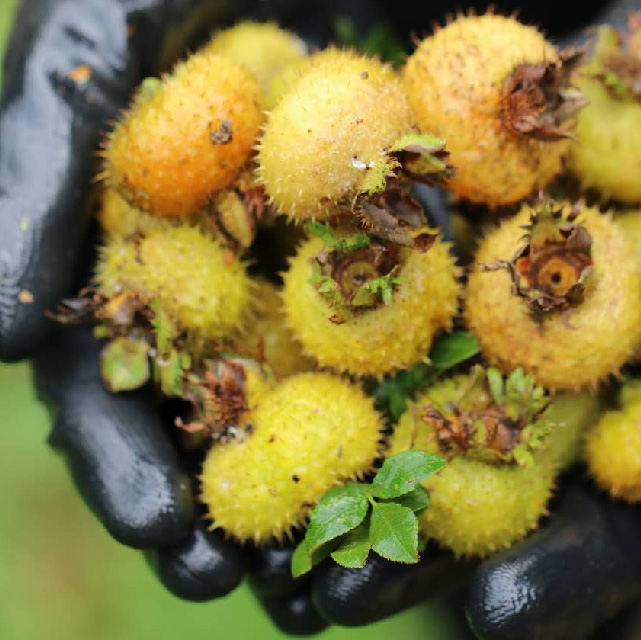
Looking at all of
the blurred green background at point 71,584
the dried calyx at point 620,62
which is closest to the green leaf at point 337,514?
the dried calyx at point 620,62

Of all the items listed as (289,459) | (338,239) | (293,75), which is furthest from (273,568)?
(293,75)

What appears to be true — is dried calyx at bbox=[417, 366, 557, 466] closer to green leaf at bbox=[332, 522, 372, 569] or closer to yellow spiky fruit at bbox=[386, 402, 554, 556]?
yellow spiky fruit at bbox=[386, 402, 554, 556]

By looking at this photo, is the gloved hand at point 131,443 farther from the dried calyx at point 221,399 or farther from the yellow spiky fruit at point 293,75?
the yellow spiky fruit at point 293,75

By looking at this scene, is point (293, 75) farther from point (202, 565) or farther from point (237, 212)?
point (202, 565)

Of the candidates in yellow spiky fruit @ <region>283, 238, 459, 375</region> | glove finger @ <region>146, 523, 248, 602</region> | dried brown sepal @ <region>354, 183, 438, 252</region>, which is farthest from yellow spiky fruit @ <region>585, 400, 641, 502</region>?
glove finger @ <region>146, 523, 248, 602</region>

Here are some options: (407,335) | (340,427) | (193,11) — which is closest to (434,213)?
(407,335)

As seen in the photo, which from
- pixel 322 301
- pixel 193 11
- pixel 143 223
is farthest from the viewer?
pixel 193 11

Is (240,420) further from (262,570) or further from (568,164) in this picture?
(568,164)
